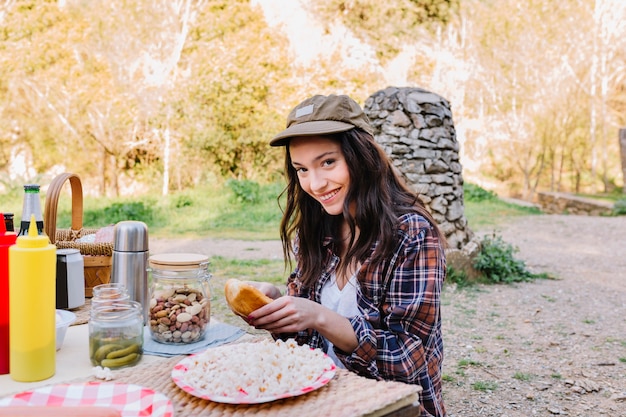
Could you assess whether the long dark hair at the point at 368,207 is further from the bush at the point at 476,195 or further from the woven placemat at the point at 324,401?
the bush at the point at 476,195

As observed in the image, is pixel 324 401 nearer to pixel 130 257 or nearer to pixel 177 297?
pixel 177 297

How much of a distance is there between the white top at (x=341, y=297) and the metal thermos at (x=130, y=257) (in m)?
0.54

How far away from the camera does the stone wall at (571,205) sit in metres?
11.8

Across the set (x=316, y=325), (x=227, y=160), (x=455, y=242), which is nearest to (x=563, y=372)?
(x=455, y=242)

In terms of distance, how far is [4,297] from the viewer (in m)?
1.15

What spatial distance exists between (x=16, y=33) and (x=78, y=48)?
1605 millimetres

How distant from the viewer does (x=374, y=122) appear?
20.3ft

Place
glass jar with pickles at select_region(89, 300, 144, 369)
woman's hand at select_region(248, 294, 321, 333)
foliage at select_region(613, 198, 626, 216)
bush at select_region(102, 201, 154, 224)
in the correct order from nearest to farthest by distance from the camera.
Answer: glass jar with pickles at select_region(89, 300, 144, 369) < woman's hand at select_region(248, 294, 321, 333) < bush at select_region(102, 201, 154, 224) < foliage at select_region(613, 198, 626, 216)

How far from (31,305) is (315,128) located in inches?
32.8

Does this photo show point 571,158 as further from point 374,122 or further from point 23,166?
point 23,166

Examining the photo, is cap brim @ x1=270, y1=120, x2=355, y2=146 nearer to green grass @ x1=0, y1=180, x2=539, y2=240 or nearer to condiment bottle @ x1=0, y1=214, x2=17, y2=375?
condiment bottle @ x1=0, y1=214, x2=17, y2=375

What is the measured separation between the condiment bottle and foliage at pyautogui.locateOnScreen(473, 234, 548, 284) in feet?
17.9

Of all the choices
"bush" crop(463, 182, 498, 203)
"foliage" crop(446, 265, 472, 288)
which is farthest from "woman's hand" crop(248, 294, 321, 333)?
"bush" crop(463, 182, 498, 203)

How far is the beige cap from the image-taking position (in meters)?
1.59
